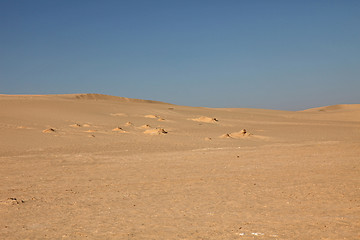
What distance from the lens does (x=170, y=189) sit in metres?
6.86

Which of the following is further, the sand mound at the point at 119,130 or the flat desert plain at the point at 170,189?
the sand mound at the point at 119,130

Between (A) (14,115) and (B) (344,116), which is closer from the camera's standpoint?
(A) (14,115)

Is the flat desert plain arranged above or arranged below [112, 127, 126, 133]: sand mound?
below

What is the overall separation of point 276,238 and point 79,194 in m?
3.57

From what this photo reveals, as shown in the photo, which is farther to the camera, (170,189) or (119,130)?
(119,130)

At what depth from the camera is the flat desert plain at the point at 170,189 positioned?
469 centimetres

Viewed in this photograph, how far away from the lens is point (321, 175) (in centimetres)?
796

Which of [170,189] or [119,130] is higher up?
[119,130]

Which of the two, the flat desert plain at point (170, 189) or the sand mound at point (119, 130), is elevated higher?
the sand mound at point (119, 130)

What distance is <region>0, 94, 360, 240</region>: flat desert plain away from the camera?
469cm

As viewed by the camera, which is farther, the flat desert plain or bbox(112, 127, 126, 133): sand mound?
bbox(112, 127, 126, 133): sand mound

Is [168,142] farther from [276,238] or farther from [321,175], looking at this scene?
[276,238]

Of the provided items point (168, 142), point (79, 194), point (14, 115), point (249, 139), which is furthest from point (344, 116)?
point (79, 194)

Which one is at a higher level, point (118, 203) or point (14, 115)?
point (14, 115)
